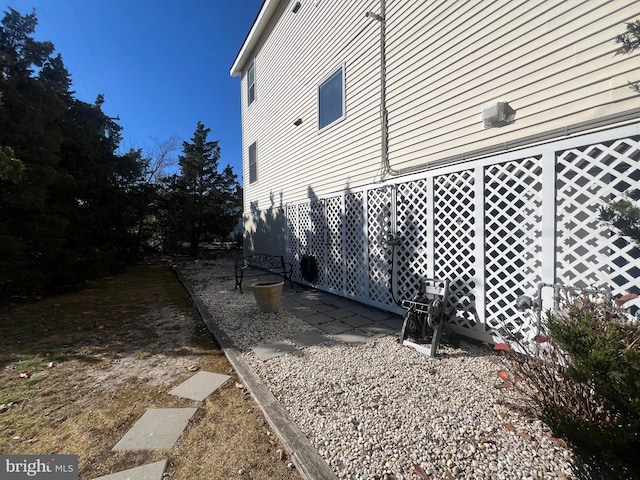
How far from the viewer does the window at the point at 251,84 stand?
1048 cm

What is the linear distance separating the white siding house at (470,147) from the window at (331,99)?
4 centimetres

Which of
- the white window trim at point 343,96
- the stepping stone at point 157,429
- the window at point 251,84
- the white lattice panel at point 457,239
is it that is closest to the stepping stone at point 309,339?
the stepping stone at point 157,429

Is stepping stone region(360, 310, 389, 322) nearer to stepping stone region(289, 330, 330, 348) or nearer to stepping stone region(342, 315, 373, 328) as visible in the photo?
stepping stone region(342, 315, 373, 328)

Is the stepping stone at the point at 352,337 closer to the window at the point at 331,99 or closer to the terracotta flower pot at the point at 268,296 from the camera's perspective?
the terracotta flower pot at the point at 268,296

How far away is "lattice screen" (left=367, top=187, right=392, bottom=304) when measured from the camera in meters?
4.75

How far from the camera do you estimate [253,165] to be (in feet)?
36.7

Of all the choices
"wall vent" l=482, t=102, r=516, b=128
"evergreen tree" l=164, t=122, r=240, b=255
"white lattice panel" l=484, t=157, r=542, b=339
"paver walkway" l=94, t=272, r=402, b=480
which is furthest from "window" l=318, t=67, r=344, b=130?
"evergreen tree" l=164, t=122, r=240, b=255

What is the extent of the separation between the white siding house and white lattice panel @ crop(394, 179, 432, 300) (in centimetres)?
2

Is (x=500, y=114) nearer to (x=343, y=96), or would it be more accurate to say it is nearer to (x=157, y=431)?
(x=343, y=96)

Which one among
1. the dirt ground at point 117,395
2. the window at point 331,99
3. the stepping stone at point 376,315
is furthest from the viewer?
the window at point 331,99

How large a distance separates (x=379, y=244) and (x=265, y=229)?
582cm

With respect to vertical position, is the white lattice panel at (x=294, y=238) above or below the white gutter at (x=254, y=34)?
below

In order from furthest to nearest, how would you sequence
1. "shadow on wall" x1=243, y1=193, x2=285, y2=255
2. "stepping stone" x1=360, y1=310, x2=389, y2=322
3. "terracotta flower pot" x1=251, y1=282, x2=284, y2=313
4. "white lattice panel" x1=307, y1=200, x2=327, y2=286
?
"shadow on wall" x1=243, y1=193, x2=285, y2=255, "white lattice panel" x1=307, y1=200, x2=327, y2=286, "terracotta flower pot" x1=251, y1=282, x2=284, y2=313, "stepping stone" x1=360, y1=310, x2=389, y2=322

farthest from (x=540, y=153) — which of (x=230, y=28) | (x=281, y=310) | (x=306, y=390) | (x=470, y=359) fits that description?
(x=230, y=28)
